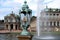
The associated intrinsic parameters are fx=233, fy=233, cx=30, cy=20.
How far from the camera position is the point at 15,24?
90500 mm

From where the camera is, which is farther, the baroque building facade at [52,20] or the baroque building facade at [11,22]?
the baroque building facade at [11,22]

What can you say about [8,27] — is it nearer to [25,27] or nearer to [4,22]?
[4,22]

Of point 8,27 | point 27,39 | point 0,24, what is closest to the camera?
point 27,39

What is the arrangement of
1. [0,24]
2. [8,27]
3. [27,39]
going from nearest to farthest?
[27,39] → [8,27] → [0,24]

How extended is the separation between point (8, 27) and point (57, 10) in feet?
69.2

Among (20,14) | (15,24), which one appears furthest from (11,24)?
(20,14)

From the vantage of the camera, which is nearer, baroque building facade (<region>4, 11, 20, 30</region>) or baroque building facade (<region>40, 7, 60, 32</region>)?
baroque building facade (<region>40, 7, 60, 32</region>)

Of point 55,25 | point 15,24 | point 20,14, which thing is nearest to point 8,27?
point 15,24

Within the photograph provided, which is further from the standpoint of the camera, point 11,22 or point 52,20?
point 11,22

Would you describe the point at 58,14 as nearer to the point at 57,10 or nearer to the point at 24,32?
the point at 57,10

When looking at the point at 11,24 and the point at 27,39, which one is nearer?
the point at 27,39

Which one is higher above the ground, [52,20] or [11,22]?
[52,20]

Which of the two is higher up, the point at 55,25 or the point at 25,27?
the point at 25,27

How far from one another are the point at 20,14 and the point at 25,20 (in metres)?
0.31
